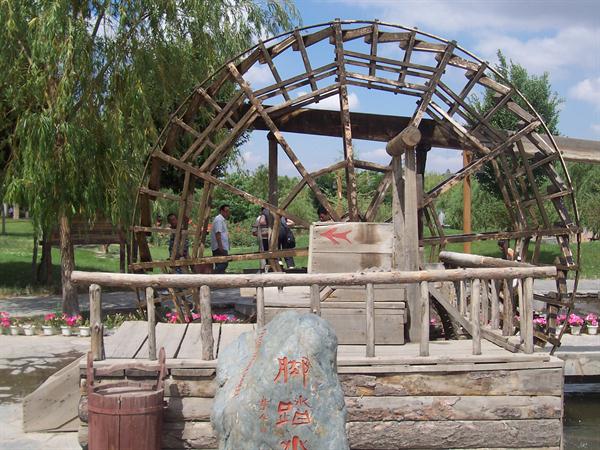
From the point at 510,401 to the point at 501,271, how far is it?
1.02m

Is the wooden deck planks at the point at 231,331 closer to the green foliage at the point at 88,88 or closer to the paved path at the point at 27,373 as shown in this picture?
the paved path at the point at 27,373

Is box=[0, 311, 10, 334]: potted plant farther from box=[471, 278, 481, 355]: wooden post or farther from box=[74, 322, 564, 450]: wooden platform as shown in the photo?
box=[471, 278, 481, 355]: wooden post

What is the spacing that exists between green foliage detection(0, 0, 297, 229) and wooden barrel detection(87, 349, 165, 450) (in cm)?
666

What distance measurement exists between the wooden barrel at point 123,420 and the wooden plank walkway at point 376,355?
602 mm

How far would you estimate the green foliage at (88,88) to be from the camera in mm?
11594

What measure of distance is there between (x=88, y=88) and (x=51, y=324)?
353cm

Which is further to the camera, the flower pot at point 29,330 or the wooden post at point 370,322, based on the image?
the flower pot at point 29,330

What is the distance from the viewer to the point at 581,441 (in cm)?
840

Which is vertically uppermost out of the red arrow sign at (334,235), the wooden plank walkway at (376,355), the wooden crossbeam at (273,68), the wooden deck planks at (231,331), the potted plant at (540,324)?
the wooden crossbeam at (273,68)

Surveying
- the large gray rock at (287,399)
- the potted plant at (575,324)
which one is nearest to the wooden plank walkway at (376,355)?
the large gray rock at (287,399)

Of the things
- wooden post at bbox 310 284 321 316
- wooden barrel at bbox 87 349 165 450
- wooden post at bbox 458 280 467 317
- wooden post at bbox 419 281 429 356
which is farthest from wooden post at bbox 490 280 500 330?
wooden barrel at bbox 87 349 165 450

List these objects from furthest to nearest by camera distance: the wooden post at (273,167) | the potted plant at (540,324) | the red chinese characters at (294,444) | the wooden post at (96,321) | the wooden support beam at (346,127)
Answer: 1. the potted plant at (540,324)
2. the wooden post at (273,167)
3. the wooden support beam at (346,127)
4. the wooden post at (96,321)
5. the red chinese characters at (294,444)

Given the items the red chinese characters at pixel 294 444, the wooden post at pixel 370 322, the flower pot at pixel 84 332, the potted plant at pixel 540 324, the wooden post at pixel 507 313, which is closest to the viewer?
the red chinese characters at pixel 294 444

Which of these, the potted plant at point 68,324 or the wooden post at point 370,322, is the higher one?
the wooden post at point 370,322
